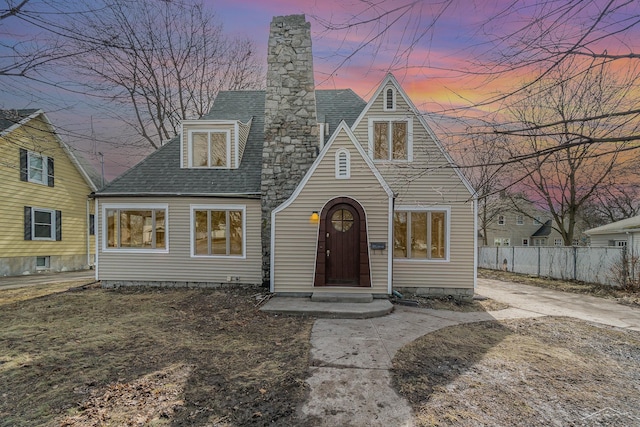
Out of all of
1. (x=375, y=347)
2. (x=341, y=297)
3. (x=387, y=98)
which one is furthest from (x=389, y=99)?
(x=375, y=347)

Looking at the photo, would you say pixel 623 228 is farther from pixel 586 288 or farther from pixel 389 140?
pixel 389 140

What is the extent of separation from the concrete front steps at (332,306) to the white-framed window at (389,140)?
432cm

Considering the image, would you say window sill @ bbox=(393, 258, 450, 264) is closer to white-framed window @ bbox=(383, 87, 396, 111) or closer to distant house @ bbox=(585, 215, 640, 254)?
white-framed window @ bbox=(383, 87, 396, 111)

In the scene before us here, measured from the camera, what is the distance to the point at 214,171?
1095cm

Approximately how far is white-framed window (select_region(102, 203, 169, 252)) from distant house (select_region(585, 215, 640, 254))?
57.4 ft

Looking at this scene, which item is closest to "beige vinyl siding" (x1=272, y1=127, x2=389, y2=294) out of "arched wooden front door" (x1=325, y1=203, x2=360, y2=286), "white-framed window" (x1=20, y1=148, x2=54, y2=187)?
"arched wooden front door" (x1=325, y1=203, x2=360, y2=286)

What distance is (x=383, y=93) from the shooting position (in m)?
9.63

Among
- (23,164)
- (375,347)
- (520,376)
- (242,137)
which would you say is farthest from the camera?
(23,164)

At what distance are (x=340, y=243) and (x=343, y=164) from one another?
2.14 meters

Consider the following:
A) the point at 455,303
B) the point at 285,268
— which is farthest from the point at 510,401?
the point at 285,268

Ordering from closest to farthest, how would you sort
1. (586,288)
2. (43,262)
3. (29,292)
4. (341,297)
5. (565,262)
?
(341,297)
(29,292)
(586,288)
(565,262)
(43,262)

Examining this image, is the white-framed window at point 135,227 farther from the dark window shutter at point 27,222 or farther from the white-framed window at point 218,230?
the dark window shutter at point 27,222

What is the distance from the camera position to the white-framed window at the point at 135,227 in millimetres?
10406

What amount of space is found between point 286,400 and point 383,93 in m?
8.69
